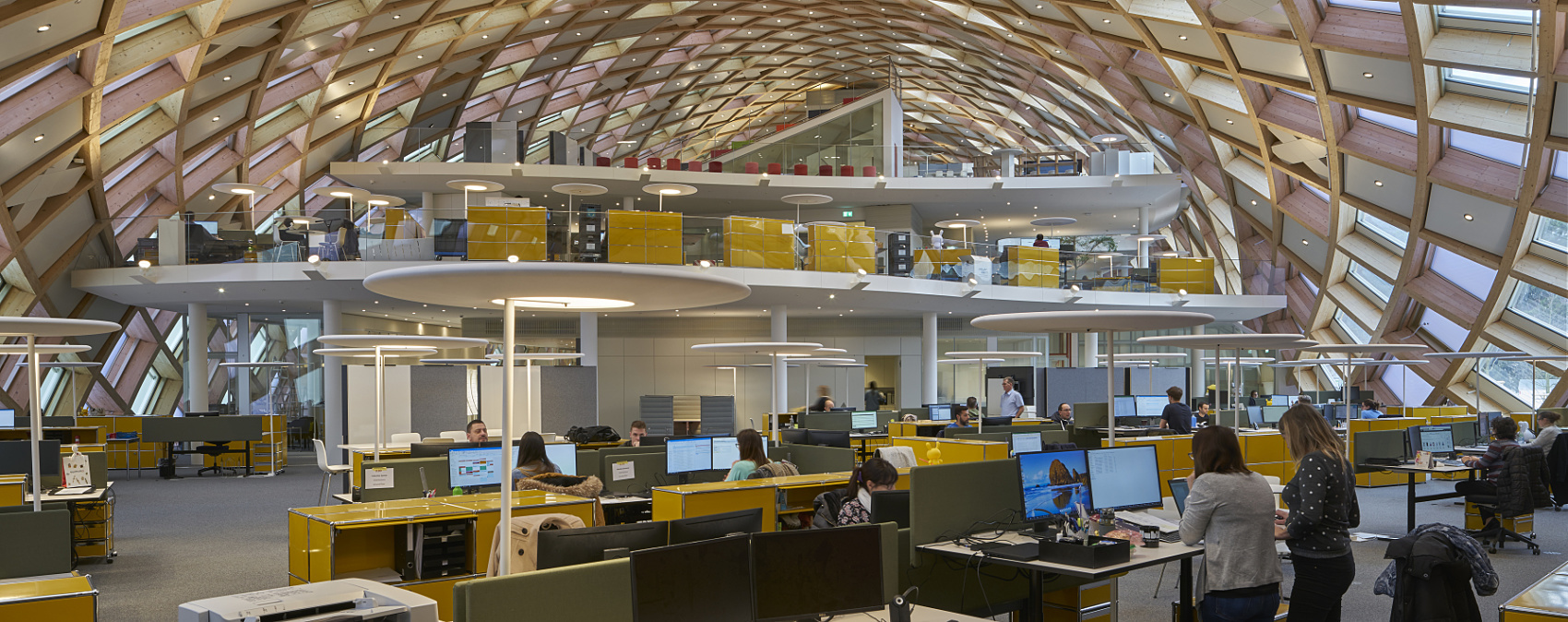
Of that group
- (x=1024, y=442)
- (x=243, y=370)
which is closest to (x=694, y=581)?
(x=1024, y=442)

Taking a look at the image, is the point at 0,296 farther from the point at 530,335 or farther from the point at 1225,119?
the point at 1225,119

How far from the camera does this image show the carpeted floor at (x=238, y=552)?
829 centimetres

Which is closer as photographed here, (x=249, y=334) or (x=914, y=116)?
(x=249, y=334)

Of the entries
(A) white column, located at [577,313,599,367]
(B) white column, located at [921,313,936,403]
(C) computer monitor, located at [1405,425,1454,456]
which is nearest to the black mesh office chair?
(C) computer monitor, located at [1405,425,1454,456]

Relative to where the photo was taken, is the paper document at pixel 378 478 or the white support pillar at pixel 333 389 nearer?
the paper document at pixel 378 478

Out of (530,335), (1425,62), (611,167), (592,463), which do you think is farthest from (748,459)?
(530,335)

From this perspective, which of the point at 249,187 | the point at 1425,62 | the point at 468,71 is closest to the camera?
the point at 1425,62

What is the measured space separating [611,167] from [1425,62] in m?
17.0

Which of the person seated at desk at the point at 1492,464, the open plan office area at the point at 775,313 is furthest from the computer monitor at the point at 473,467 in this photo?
the person seated at desk at the point at 1492,464

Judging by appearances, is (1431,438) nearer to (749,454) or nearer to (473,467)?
(749,454)

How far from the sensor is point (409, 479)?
9.60 m

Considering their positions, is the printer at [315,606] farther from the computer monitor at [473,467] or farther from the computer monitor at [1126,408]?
the computer monitor at [1126,408]

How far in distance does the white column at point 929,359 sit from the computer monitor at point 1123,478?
19.7 metres

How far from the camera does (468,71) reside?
26750mm
